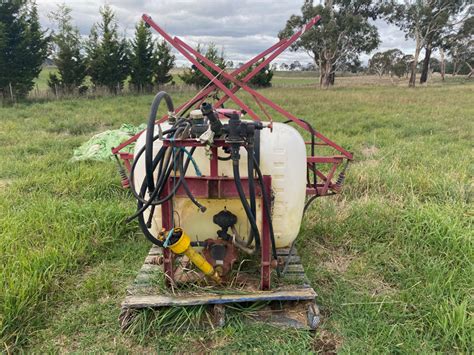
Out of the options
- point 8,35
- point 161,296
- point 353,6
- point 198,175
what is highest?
point 353,6

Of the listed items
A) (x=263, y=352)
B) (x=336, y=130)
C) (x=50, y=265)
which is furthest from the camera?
(x=336, y=130)

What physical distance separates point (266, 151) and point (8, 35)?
1502cm

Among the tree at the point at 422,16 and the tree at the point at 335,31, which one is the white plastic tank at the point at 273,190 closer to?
the tree at the point at 335,31

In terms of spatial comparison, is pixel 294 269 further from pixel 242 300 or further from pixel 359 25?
pixel 359 25

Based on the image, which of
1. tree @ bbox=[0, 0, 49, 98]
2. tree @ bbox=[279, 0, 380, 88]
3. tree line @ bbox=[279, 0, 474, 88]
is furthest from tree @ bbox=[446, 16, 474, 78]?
tree @ bbox=[0, 0, 49, 98]

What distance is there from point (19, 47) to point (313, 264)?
14.9 meters

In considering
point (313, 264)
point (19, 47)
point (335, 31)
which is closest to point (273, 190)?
point (313, 264)

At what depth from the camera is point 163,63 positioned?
1989cm

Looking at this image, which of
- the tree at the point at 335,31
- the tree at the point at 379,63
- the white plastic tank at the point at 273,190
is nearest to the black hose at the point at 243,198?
the white plastic tank at the point at 273,190

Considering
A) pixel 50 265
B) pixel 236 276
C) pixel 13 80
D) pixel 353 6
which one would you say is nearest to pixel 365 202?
pixel 236 276

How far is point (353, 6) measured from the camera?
27.4m

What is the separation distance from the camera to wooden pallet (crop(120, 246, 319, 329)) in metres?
1.99

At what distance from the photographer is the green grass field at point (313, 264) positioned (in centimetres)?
195

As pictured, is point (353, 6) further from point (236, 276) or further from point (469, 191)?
point (236, 276)
